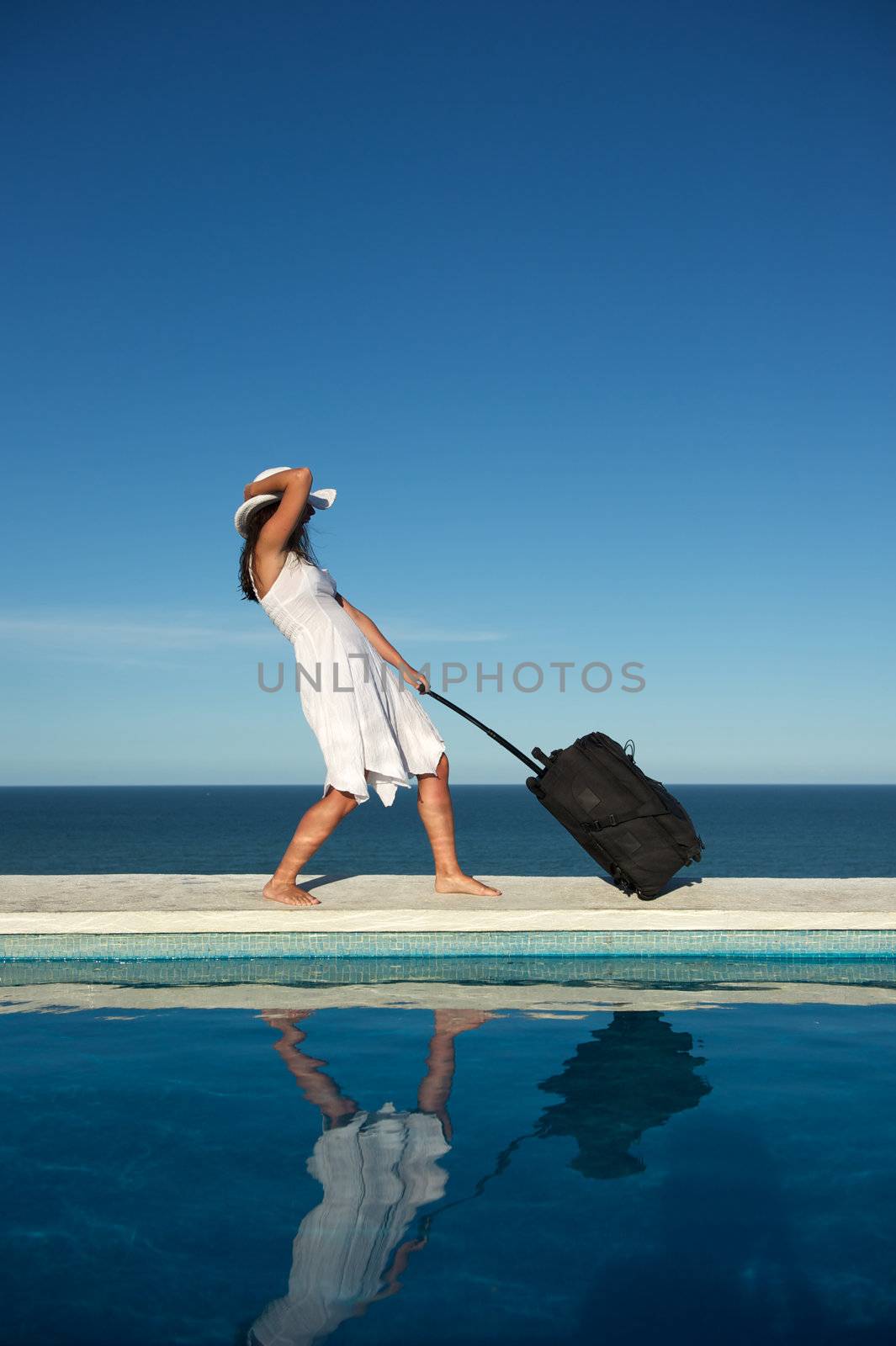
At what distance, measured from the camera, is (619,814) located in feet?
18.6

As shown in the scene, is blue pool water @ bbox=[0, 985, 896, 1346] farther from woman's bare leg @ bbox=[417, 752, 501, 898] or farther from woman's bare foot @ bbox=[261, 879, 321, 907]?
woman's bare leg @ bbox=[417, 752, 501, 898]

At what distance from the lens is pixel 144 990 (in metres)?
5.04

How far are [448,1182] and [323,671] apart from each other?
350 cm

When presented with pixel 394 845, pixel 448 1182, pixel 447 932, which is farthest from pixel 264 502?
pixel 394 845

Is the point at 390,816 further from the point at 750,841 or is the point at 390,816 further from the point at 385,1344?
the point at 385,1344

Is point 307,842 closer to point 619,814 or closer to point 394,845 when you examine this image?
point 619,814

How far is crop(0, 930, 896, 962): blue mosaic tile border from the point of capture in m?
5.49

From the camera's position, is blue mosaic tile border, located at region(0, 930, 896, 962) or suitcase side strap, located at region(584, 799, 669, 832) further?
suitcase side strap, located at region(584, 799, 669, 832)

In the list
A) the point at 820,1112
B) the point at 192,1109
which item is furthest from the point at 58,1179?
the point at 820,1112

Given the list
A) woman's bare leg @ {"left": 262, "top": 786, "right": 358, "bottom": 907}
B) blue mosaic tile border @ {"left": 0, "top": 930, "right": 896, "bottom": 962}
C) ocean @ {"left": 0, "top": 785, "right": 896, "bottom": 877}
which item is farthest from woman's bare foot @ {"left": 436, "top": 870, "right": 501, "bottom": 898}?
ocean @ {"left": 0, "top": 785, "right": 896, "bottom": 877}

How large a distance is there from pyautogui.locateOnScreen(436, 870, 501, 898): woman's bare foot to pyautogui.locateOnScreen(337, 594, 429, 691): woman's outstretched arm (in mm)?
1229

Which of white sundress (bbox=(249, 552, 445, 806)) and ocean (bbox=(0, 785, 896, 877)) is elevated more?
white sundress (bbox=(249, 552, 445, 806))

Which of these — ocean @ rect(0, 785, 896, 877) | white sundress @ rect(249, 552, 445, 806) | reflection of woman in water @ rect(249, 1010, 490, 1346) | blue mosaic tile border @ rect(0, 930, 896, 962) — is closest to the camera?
reflection of woman in water @ rect(249, 1010, 490, 1346)

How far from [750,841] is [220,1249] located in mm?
71517
